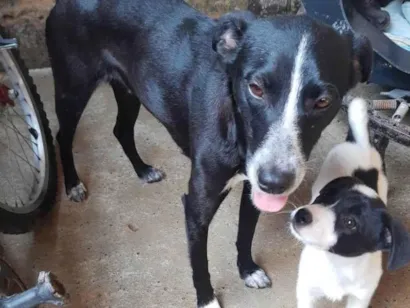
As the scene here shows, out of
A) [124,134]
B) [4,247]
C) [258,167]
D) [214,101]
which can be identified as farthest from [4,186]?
[258,167]

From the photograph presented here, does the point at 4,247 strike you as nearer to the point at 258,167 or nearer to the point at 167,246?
the point at 167,246

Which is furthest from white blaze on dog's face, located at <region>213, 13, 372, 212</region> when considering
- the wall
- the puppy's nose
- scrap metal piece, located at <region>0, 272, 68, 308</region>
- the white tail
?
the wall

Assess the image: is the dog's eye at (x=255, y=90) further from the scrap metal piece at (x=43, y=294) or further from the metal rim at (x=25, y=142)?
the metal rim at (x=25, y=142)

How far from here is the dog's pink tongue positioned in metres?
1.58

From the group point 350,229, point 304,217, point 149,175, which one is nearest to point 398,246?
point 350,229

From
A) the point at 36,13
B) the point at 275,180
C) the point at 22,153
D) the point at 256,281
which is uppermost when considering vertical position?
the point at 275,180

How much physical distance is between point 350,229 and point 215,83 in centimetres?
56

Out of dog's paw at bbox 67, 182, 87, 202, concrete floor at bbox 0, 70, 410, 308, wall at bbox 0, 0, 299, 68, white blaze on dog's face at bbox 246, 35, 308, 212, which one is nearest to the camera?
white blaze on dog's face at bbox 246, 35, 308, 212

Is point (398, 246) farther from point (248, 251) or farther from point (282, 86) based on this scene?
point (248, 251)

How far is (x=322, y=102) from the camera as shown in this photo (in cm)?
143

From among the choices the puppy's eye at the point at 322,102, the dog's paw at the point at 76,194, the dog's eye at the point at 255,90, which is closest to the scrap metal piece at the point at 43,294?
the dog's eye at the point at 255,90

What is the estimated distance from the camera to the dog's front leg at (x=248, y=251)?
198 centimetres

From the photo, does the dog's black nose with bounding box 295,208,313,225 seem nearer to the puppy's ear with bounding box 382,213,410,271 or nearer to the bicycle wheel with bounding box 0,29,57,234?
the puppy's ear with bounding box 382,213,410,271

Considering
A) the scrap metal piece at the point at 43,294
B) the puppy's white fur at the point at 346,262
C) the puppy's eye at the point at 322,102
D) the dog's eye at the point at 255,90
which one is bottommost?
the puppy's white fur at the point at 346,262
